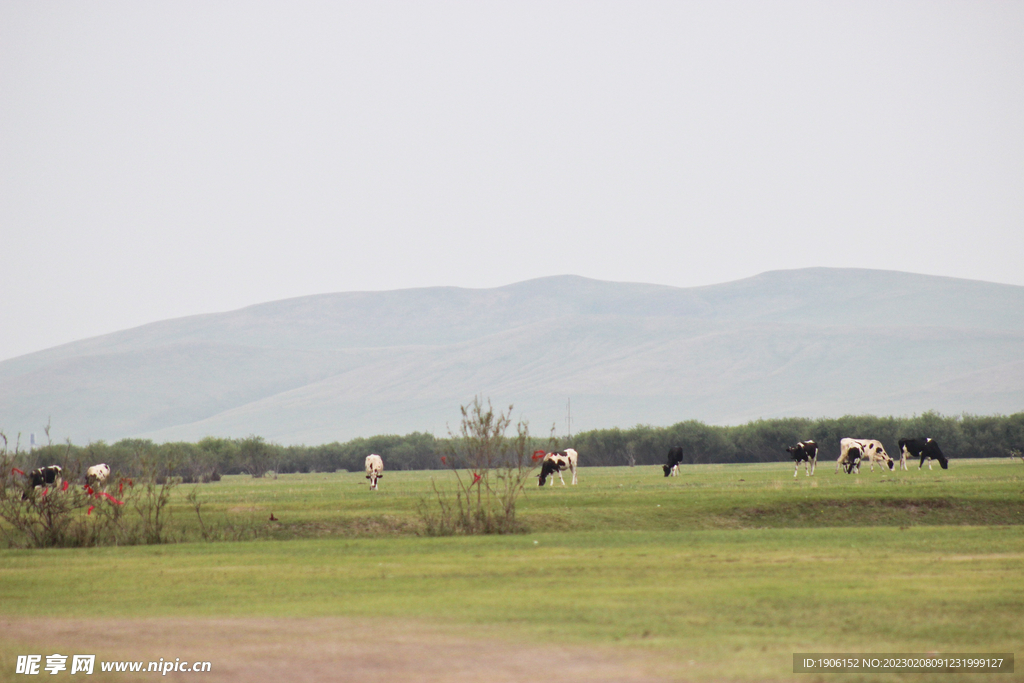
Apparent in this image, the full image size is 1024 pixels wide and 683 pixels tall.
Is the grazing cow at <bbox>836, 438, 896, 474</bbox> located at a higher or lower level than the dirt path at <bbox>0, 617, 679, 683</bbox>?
higher

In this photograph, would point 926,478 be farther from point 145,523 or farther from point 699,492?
point 145,523

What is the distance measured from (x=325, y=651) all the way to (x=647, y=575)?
8.49 m

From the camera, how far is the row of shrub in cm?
9825

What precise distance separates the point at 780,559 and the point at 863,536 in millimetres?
5952

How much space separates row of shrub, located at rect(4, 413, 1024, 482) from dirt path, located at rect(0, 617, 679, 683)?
69.2m

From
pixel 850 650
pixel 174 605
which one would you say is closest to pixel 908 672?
pixel 850 650

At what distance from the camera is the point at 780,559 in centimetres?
2409

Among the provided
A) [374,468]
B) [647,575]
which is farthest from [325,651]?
[374,468]

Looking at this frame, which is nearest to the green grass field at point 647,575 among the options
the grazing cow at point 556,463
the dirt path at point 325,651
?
the dirt path at point 325,651

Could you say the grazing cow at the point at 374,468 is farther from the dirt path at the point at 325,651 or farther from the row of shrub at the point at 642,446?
the dirt path at the point at 325,651

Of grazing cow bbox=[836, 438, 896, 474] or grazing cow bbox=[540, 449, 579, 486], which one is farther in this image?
grazing cow bbox=[836, 438, 896, 474]

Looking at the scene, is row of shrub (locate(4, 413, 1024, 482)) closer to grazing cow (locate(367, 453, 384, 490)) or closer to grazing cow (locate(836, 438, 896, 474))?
grazing cow (locate(367, 453, 384, 490))

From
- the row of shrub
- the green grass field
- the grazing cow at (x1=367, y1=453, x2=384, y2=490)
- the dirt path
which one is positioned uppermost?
the row of shrub

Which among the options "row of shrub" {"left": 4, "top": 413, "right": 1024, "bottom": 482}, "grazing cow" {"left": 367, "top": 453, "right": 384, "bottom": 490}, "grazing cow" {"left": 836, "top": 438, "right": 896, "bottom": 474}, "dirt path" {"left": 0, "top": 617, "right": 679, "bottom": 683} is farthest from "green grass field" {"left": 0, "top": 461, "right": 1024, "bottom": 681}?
"row of shrub" {"left": 4, "top": 413, "right": 1024, "bottom": 482}
